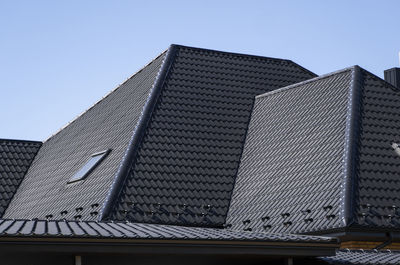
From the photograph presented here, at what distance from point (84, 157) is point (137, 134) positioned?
2.83m

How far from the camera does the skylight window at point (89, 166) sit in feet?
80.9

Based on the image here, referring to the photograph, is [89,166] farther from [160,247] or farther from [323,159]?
[160,247]

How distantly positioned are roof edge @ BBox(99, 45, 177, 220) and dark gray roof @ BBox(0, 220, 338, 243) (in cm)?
556

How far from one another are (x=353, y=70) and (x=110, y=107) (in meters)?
8.66

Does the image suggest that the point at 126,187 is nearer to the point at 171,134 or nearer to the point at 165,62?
the point at 171,134

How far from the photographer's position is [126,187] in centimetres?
2223

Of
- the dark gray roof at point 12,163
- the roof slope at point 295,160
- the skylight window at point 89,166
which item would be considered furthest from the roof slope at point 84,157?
the roof slope at point 295,160

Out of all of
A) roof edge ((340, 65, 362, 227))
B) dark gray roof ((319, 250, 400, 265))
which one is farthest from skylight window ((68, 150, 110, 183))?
dark gray roof ((319, 250, 400, 265))

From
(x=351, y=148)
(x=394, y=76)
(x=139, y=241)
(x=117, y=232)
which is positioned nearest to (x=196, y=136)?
(x=351, y=148)

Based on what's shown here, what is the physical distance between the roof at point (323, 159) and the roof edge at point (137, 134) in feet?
9.75

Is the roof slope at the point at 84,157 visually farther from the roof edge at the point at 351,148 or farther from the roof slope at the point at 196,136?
the roof edge at the point at 351,148

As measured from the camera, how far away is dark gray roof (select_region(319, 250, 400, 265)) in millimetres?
15184

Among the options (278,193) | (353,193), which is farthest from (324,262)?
(278,193)

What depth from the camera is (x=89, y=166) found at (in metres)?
25.0
